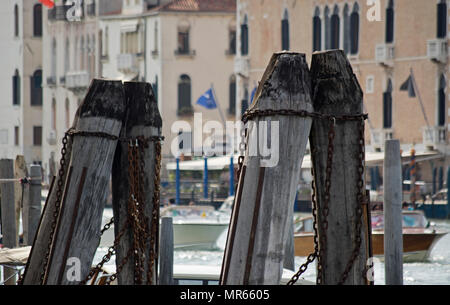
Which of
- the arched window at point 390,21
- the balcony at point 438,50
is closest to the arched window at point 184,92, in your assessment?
the arched window at point 390,21

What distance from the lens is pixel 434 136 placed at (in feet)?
96.9

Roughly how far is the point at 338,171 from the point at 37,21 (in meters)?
41.1

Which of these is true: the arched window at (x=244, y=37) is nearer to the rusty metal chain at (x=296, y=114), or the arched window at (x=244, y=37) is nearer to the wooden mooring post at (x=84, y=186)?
the wooden mooring post at (x=84, y=186)

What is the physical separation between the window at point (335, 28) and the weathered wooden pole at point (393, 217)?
25.2 metres

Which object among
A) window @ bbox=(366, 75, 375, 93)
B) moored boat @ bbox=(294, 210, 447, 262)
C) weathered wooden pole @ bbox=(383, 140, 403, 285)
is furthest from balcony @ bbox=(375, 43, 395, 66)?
weathered wooden pole @ bbox=(383, 140, 403, 285)

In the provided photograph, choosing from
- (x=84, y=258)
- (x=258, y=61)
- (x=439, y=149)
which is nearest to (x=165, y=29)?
(x=258, y=61)

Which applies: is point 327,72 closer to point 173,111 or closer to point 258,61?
point 258,61

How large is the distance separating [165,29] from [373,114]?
9888 millimetres

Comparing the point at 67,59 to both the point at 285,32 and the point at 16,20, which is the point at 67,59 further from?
the point at 285,32

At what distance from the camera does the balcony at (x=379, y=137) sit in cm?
3058

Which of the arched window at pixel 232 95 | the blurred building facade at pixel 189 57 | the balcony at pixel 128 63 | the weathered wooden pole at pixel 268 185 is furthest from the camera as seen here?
the balcony at pixel 128 63

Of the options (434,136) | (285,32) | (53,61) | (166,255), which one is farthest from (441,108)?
(166,255)

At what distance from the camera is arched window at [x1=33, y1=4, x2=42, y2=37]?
45.2 m

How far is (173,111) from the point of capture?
1528 inches
